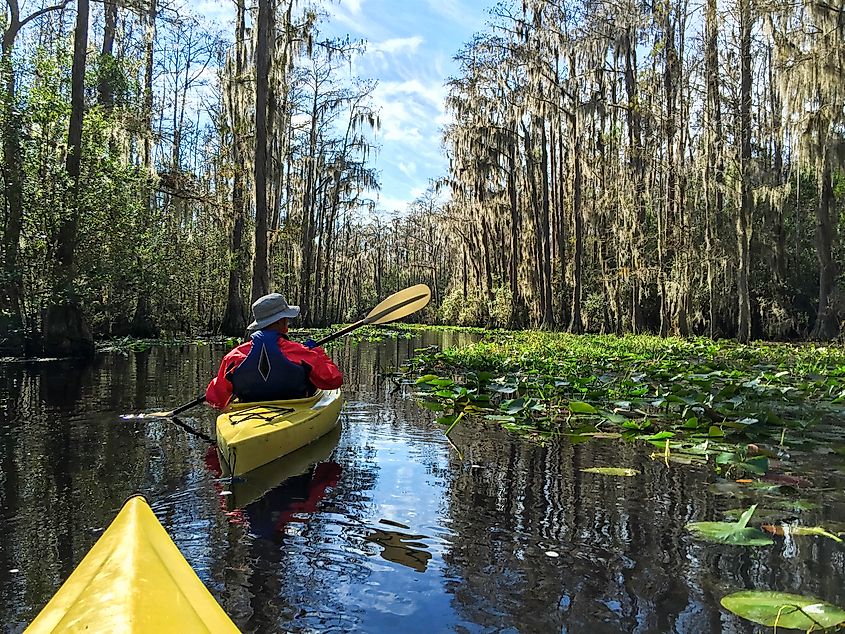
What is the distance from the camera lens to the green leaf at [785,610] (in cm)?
220

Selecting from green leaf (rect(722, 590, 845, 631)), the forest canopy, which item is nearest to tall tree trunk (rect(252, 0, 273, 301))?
the forest canopy

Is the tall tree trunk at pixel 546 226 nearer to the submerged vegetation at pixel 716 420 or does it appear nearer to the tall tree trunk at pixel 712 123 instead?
the tall tree trunk at pixel 712 123

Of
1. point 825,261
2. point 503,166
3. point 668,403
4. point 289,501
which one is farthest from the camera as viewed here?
point 503,166

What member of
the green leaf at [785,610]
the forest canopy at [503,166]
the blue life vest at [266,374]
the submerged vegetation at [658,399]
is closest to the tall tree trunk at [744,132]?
the forest canopy at [503,166]

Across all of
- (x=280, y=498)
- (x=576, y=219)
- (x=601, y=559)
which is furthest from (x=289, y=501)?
(x=576, y=219)

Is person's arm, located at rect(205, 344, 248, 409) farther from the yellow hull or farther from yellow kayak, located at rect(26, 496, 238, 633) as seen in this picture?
yellow kayak, located at rect(26, 496, 238, 633)

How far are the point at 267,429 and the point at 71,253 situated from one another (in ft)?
32.6

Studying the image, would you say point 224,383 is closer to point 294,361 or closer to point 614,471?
point 294,361

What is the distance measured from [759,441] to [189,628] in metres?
5.67

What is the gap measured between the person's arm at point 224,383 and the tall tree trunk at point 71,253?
27.1 feet

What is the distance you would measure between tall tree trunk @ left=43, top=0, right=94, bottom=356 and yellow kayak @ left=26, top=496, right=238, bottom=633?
1219 cm

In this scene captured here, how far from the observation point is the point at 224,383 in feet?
18.2

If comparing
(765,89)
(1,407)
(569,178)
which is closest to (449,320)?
(569,178)

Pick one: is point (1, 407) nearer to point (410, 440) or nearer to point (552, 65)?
point (410, 440)
